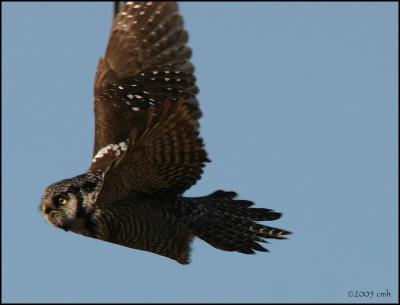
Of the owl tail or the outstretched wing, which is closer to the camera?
the outstretched wing

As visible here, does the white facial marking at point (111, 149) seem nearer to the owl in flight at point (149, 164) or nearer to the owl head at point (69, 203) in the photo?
the owl in flight at point (149, 164)

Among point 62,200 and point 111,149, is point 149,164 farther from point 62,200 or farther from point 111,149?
point 111,149

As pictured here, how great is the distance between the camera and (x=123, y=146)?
8.75 m

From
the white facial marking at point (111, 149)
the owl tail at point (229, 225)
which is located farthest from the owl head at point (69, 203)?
the owl tail at point (229, 225)

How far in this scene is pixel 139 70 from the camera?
927cm

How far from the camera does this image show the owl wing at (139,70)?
29.2 feet

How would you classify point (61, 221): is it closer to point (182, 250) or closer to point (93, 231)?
point (93, 231)

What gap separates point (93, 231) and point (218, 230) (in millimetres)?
1197

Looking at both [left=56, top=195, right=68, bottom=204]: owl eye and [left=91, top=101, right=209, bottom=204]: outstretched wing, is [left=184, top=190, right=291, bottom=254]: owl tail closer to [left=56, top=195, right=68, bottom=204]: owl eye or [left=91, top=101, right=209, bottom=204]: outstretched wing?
[left=91, top=101, right=209, bottom=204]: outstretched wing

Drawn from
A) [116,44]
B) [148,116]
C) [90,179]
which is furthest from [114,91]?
[148,116]

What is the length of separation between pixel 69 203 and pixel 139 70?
6.01 ft

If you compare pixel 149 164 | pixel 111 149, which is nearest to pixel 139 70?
pixel 111 149

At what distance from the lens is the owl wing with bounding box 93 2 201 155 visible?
29.2 feet

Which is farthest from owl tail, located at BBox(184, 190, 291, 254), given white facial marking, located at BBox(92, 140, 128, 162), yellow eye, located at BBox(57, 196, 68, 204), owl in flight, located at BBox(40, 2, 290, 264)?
yellow eye, located at BBox(57, 196, 68, 204)
